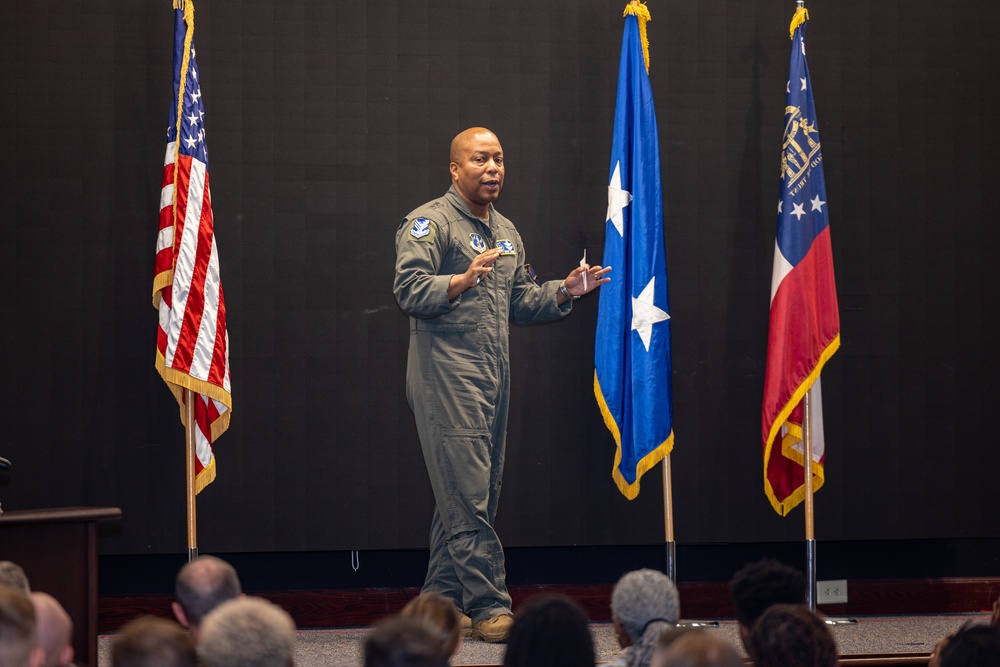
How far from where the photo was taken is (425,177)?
4887 millimetres

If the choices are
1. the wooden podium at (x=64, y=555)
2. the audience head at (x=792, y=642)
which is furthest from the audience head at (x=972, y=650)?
the wooden podium at (x=64, y=555)

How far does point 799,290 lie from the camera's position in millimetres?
4676

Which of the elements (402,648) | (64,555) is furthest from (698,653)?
(64,555)

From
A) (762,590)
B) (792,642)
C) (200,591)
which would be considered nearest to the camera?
(792,642)

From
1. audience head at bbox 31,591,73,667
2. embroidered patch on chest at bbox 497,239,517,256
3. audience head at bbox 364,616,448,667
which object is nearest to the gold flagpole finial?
embroidered patch on chest at bbox 497,239,517,256

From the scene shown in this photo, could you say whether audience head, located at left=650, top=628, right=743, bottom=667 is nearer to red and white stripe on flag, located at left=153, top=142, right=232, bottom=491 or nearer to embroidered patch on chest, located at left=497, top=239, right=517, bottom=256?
embroidered patch on chest, located at left=497, top=239, right=517, bottom=256

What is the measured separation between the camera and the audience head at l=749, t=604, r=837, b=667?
199 centimetres

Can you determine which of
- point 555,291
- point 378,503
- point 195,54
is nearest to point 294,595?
point 378,503

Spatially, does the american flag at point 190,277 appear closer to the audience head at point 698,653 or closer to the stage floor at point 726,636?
the stage floor at point 726,636

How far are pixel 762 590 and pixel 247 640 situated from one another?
1.21 meters

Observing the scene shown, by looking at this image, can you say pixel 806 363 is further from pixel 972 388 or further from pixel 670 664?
pixel 670 664

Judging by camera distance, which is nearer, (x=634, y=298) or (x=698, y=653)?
(x=698, y=653)

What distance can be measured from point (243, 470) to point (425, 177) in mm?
1463

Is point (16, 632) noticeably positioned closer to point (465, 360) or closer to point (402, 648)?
point (402, 648)
